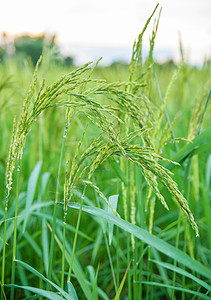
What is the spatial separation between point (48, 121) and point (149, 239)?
1463 millimetres

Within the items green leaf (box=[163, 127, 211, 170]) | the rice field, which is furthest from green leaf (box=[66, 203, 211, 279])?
green leaf (box=[163, 127, 211, 170])

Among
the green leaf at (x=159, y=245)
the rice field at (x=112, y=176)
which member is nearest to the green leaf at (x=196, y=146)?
the rice field at (x=112, y=176)

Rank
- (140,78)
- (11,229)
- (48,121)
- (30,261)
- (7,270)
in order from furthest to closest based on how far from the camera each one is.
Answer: (48,121)
(30,261)
(7,270)
(11,229)
(140,78)

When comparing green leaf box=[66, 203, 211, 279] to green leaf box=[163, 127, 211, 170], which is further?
green leaf box=[163, 127, 211, 170]

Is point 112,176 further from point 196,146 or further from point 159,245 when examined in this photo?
point 159,245

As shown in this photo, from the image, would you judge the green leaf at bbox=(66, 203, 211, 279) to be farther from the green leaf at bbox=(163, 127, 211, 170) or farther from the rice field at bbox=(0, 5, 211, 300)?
the green leaf at bbox=(163, 127, 211, 170)

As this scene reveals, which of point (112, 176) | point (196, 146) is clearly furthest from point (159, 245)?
point (112, 176)

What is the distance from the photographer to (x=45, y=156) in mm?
1809

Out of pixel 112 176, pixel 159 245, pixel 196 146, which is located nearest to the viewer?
pixel 159 245

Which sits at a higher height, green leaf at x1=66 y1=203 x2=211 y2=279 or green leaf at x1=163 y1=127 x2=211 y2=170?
green leaf at x1=163 y1=127 x2=211 y2=170

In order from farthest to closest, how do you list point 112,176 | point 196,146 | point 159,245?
point 112,176 → point 196,146 → point 159,245

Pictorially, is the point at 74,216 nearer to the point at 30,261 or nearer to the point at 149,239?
the point at 30,261

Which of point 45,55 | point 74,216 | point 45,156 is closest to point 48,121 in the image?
point 45,156

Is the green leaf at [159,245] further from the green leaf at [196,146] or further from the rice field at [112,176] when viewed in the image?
the green leaf at [196,146]
